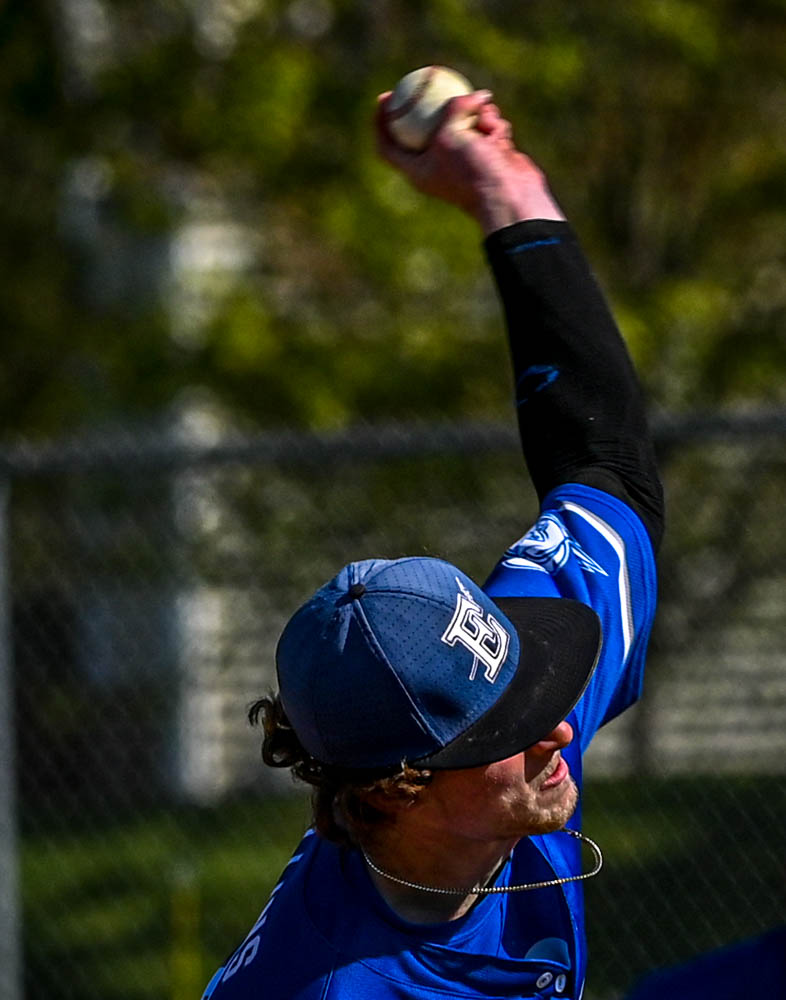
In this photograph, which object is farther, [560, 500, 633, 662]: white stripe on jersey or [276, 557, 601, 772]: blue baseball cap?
[560, 500, 633, 662]: white stripe on jersey

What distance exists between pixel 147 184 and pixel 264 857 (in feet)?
11.2

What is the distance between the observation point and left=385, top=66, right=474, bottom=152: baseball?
275cm

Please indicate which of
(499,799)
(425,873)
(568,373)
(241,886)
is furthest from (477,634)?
(241,886)

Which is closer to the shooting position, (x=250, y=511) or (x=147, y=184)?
(x=250, y=511)

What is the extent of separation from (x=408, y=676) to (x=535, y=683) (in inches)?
8.8

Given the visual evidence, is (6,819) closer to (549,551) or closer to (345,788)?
(549,551)

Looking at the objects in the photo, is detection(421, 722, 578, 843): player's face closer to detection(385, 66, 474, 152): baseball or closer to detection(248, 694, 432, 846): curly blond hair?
Result: detection(248, 694, 432, 846): curly blond hair

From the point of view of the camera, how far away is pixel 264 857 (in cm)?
653

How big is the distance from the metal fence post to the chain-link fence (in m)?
0.01

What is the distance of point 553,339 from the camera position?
263 centimetres

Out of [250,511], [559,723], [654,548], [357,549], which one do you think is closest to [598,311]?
[654,548]

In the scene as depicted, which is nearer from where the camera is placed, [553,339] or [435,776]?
[435,776]

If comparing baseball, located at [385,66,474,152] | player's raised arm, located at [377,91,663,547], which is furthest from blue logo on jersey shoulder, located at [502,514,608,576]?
baseball, located at [385,66,474,152]

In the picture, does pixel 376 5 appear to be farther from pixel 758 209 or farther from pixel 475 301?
pixel 758 209
